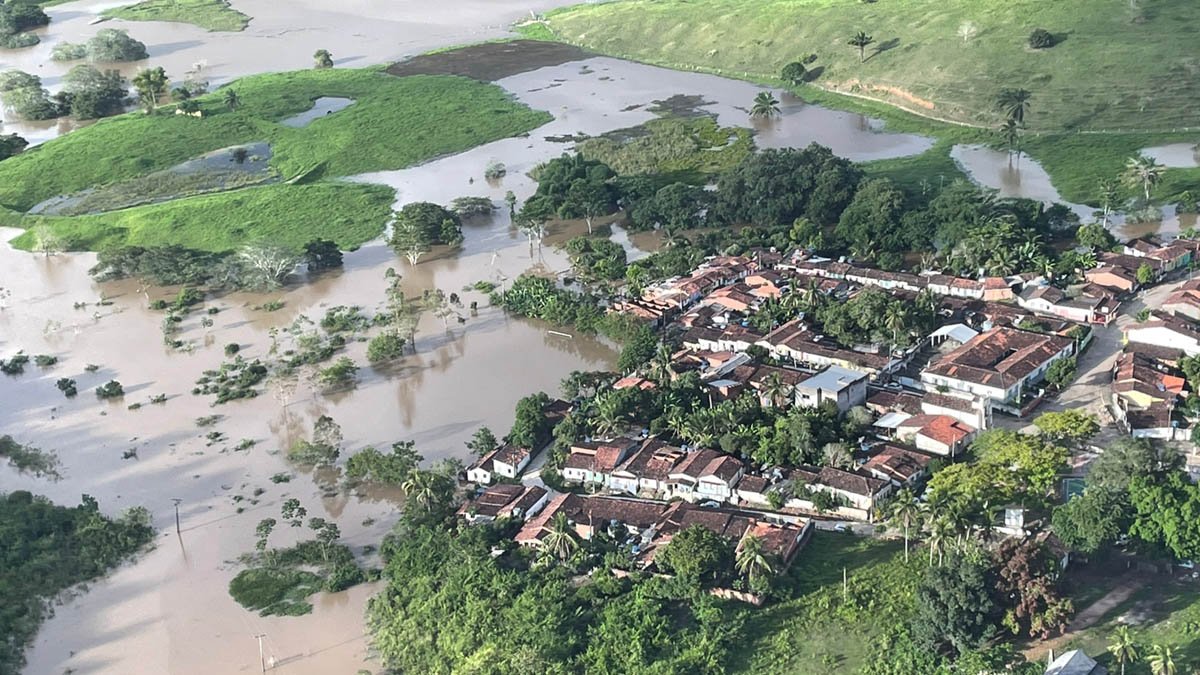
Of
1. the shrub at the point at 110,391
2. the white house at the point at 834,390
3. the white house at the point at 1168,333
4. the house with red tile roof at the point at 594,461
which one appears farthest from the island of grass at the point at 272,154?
the white house at the point at 1168,333

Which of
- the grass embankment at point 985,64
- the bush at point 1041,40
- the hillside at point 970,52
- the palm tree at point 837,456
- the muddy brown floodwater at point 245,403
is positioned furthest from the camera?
the bush at point 1041,40

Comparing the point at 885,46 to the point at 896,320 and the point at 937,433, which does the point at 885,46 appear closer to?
the point at 896,320

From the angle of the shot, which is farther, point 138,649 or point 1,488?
point 1,488

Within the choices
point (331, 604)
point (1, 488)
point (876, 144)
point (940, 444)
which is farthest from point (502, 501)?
point (876, 144)

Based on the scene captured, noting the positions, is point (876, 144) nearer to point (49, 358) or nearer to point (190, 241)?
point (190, 241)

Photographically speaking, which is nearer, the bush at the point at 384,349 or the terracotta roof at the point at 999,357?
the terracotta roof at the point at 999,357

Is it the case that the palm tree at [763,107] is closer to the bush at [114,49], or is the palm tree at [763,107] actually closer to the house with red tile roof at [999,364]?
the house with red tile roof at [999,364]
